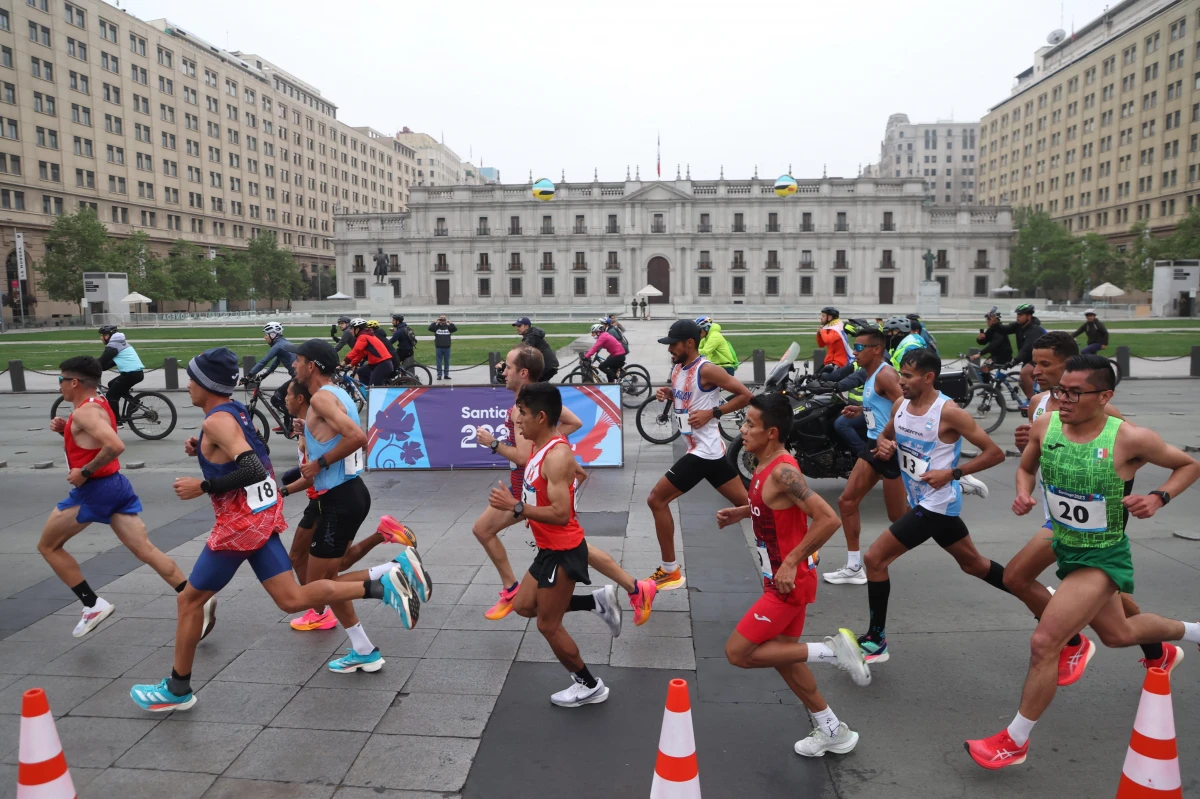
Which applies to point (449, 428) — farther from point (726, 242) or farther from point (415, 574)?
point (726, 242)

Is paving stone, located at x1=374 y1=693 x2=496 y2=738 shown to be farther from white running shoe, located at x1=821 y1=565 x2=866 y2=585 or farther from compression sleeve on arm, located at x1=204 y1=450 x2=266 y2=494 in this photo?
white running shoe, located at x1=821 y1=565 x2=866 y2=585

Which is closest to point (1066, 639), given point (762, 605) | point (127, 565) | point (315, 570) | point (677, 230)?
point (762, 605)

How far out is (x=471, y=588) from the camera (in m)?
6.09

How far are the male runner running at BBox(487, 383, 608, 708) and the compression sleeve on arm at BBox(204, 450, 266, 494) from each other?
1.32 m

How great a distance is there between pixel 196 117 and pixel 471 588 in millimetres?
89089

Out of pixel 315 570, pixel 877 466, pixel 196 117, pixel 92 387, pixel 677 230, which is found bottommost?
pixel 315 570

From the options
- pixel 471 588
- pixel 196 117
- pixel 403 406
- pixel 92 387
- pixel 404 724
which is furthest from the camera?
pixel 196 117

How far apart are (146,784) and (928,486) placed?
14.1ft

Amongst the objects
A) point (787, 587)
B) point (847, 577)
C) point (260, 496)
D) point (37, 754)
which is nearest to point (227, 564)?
point (260, 496)

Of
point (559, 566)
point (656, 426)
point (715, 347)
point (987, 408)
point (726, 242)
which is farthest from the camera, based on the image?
point (726, 242)

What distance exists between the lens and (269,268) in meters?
79.6

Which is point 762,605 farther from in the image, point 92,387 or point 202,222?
point 202,222

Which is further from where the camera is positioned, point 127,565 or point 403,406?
point 403,406

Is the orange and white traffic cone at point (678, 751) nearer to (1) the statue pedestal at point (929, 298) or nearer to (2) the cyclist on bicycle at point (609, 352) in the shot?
(2) the cyclist on bicycle at point (609, 352)
